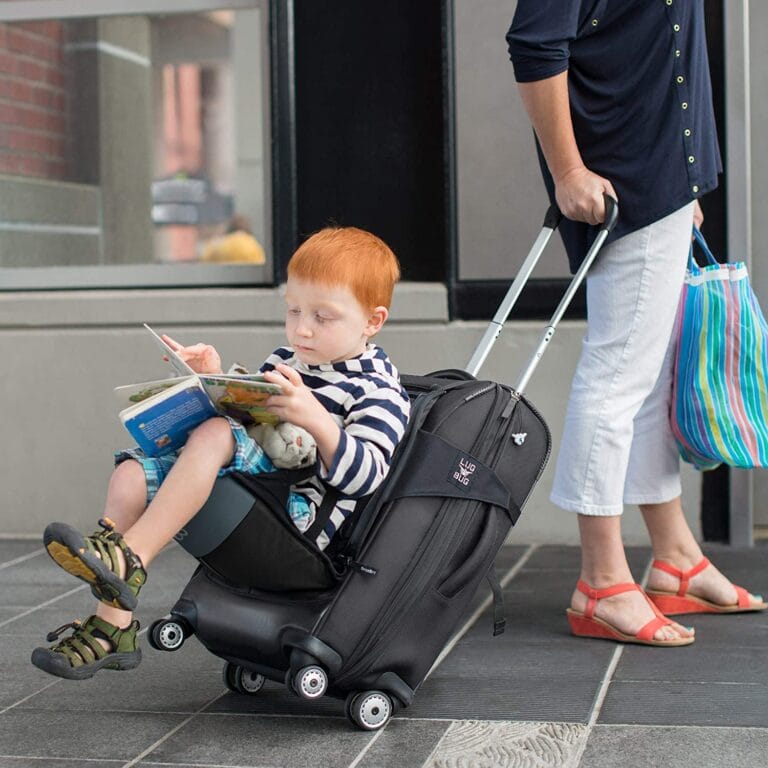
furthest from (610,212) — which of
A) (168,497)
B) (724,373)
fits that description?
(168,497)

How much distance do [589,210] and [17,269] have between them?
9.61 ft

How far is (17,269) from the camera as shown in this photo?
5.49 metres

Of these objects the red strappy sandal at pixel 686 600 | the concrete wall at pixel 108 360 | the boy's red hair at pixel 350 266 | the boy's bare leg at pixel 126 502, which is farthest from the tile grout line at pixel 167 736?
the concrete wall at pixel 108 360

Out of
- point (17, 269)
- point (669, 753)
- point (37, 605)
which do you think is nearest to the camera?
point (669, 753)

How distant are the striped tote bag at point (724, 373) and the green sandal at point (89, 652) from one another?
5.67 ft

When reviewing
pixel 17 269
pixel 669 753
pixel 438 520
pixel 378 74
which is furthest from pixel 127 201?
pixel 669 753

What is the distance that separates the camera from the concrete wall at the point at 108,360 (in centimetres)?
488

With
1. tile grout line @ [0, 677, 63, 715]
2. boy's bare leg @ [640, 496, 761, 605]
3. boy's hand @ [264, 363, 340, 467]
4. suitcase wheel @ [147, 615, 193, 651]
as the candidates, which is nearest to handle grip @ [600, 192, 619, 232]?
boy's bare leg @ [640, 496, 761, 605]

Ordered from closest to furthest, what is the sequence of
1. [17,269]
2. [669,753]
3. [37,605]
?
[669,753], [37,605], [17,269]

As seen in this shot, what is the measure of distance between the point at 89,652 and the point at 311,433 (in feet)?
1.99

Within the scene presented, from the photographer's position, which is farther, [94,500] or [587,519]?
[94,500]

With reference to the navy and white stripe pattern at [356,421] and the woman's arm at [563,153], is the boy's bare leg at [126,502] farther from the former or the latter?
the woman's arm at [563,153]

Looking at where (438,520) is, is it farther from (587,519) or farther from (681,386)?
(681,386)

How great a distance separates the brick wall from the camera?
5484 millimetres
